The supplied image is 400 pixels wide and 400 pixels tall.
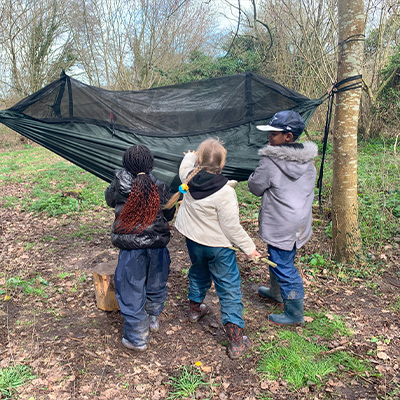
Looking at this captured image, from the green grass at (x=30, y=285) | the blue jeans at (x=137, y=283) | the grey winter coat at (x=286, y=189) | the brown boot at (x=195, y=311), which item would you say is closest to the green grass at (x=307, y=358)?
the brown boot at (x=195, y=311)

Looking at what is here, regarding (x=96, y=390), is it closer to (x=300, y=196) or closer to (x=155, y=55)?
(x=300, y=196)

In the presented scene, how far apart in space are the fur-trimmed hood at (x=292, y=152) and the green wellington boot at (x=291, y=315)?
112 cm

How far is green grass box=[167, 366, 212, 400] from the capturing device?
2107mm

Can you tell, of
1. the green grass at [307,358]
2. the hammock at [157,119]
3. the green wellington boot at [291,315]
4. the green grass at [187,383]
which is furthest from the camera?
the hammock at [157,119]

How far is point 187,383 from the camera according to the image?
2.18 m

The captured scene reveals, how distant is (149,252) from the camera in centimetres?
248

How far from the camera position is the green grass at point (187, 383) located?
6.91 ft

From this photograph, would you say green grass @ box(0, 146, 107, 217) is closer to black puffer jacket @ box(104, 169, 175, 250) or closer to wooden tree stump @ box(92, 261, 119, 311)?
wooden tree stump @ box(92, 261, 119, 311)

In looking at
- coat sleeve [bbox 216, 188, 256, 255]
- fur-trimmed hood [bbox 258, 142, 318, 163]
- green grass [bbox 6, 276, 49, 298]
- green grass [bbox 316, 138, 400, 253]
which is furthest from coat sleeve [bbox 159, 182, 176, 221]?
green grass [bbox 316, 138, 400, 253]

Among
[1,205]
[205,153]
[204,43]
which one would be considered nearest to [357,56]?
[205,153]

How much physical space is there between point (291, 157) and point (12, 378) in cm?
245

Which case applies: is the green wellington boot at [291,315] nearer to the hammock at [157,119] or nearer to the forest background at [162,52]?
the hammock at [157,119]

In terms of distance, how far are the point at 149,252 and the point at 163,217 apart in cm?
28

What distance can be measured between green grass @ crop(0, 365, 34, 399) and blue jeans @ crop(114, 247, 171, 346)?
0.69m
